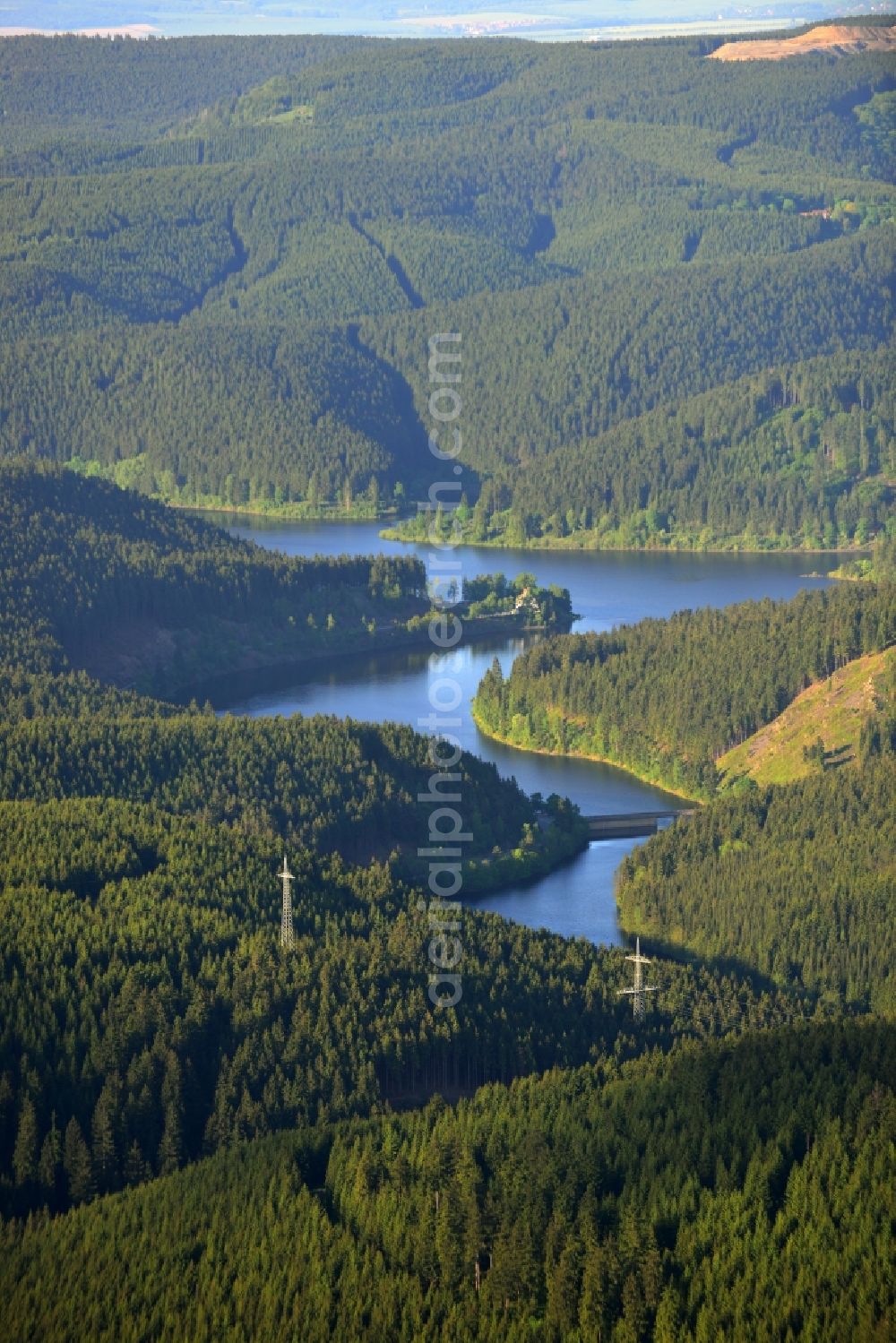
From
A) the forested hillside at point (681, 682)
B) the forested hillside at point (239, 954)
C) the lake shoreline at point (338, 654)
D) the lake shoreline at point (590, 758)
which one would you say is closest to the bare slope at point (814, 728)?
the forested hillside at point (681, 682)

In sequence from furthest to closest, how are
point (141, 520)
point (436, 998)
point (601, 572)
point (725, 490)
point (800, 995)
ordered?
point (725, 490), point (601, 572), point (141, 520), point (800, 995), point (436, 998)

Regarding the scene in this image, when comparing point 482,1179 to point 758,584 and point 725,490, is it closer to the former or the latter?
point 758,584

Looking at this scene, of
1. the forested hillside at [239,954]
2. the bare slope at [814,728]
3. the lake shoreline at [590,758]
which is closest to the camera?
the forested hillside at [239,954]

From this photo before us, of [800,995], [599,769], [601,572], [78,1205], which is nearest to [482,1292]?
[78,1205]

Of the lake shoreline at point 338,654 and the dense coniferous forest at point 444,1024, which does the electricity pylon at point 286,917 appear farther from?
the lake shoreline at point 338,654

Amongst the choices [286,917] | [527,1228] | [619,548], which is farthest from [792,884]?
[619,548]

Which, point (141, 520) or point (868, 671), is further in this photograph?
point (141, 520)
